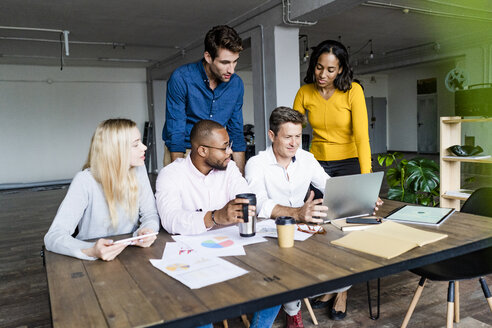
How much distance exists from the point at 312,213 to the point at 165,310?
87 cm

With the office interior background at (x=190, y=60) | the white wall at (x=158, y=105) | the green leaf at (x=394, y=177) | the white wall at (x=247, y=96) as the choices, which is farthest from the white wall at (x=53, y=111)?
the green leaf at (x=394, y=177)

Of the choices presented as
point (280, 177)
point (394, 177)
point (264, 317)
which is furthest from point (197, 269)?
point (394, 177)

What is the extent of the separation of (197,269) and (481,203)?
1713 mm

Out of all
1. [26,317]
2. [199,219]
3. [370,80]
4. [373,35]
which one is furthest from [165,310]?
[370,80]

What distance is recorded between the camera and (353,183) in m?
1.72

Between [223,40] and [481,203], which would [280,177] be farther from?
[481,203]

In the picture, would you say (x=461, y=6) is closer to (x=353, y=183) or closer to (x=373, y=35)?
(x=373, y=35)

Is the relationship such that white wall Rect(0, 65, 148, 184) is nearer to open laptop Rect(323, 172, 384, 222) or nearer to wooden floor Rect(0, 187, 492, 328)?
wooden floor Rect(0, 187, 492, 328)

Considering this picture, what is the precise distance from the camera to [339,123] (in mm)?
2605

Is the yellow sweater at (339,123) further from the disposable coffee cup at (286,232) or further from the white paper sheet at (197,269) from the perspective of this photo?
the white paper sheet at (197,269)

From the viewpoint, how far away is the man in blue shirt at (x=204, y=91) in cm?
224

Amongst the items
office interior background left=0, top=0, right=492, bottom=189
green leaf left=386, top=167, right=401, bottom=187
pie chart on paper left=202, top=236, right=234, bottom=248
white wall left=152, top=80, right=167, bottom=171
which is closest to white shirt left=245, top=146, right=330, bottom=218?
pie chart on paper left=202, top=236, right=234, bottom=248

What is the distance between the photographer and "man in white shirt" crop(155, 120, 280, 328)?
1636mm

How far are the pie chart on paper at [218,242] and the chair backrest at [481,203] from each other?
1.47 metres
